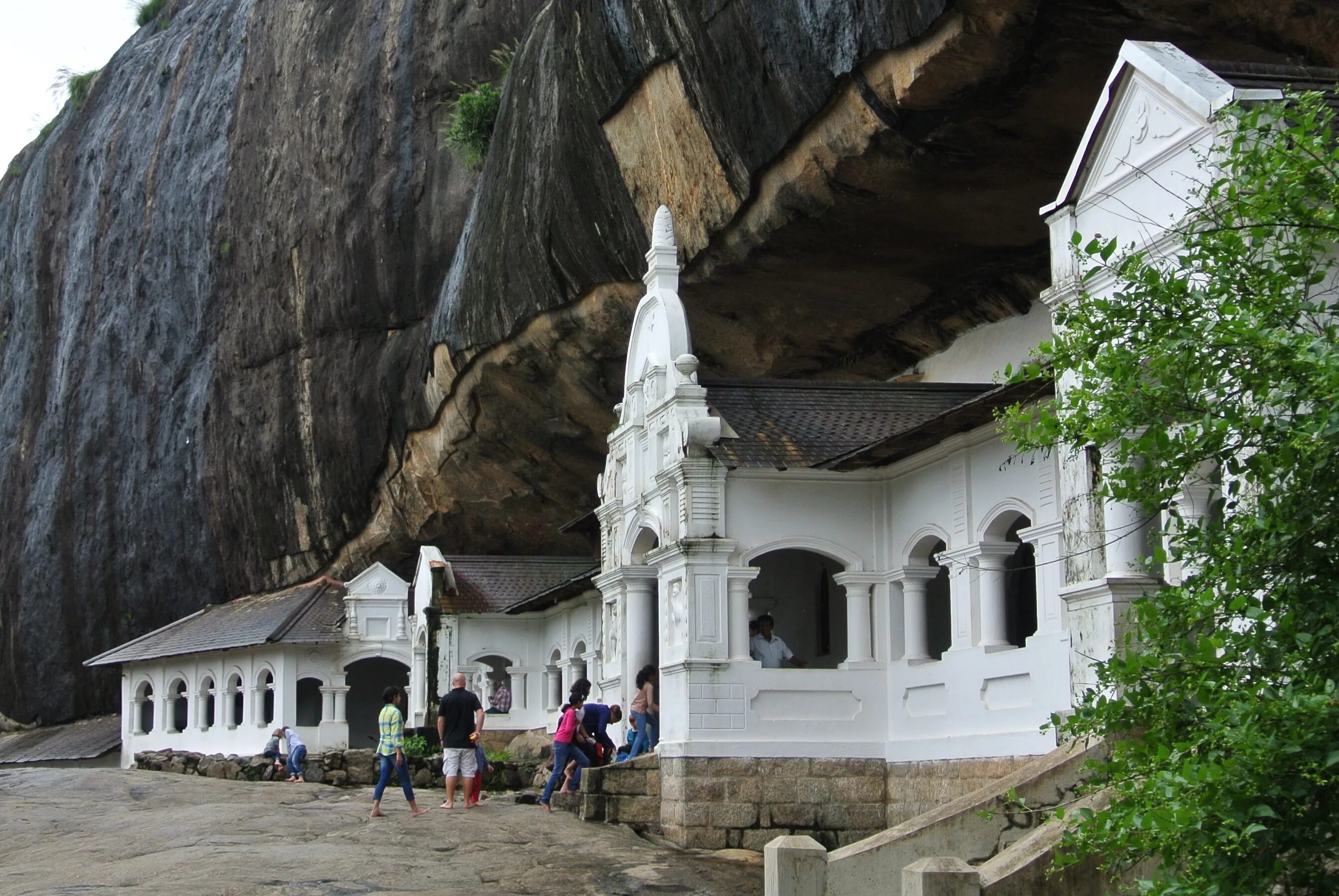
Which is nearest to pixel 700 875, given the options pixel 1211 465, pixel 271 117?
pixel 1211 465

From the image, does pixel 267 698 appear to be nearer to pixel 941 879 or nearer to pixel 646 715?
pixel 646 715

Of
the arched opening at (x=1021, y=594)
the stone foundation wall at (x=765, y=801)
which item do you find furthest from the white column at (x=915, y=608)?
the stone foundation wall at (x=765, y=801)

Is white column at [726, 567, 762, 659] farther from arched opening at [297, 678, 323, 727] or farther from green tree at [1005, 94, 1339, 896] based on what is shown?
arched opening at [297, 678, 323, 727]

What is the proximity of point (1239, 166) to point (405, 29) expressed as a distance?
103 feet

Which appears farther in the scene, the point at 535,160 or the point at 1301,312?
the point at 535,160

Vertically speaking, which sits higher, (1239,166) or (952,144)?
(952,144)

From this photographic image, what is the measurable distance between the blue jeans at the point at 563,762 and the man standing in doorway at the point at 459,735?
0.86m

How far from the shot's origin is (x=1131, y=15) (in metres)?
15.8

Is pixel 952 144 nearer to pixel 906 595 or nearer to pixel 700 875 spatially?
pixel 906 595

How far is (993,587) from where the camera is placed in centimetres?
1684

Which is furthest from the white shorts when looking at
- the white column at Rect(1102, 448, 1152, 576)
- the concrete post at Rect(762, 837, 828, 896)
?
the white column at Rect(1102, 448, 1152, 576)

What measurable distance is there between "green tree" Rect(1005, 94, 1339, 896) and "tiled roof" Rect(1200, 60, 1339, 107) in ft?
12.4

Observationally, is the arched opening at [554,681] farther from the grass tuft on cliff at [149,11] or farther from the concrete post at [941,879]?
the grass tuft on cliff at [149,11]

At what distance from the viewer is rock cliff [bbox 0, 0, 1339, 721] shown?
1870 cm
